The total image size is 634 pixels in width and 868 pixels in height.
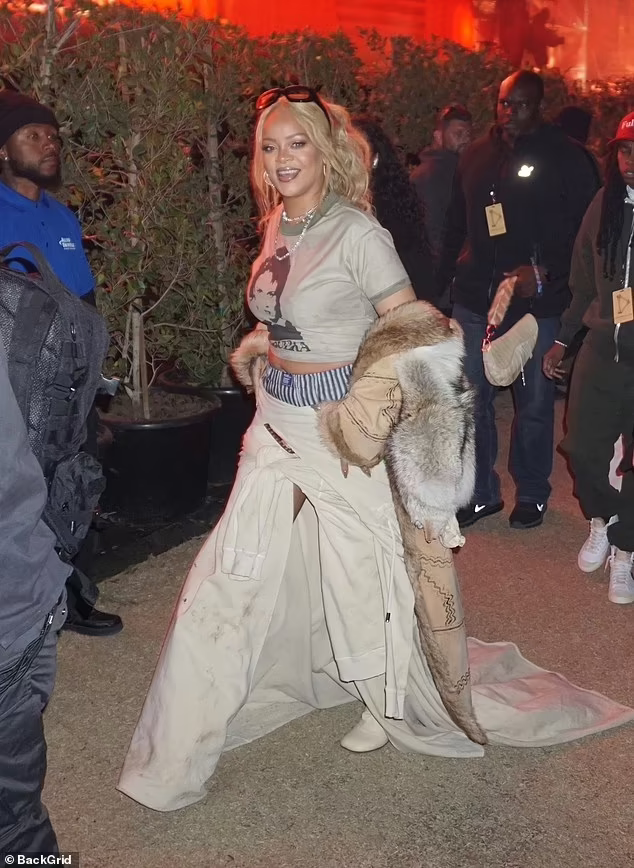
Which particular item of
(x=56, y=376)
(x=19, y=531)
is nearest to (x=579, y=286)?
(x=56, y=376)

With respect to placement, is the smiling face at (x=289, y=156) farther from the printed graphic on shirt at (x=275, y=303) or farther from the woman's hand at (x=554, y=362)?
the woman's hand at (x=554, y=362)

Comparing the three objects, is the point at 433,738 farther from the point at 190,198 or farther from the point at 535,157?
the point at 190,198

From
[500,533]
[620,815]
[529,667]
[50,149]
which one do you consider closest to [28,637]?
[620,815]

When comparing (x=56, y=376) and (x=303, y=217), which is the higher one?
(x=303, y=217)

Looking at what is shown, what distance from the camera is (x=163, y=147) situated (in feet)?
21.0

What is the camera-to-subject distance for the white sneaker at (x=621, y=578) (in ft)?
17.6

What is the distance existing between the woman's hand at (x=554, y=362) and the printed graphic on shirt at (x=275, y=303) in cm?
249

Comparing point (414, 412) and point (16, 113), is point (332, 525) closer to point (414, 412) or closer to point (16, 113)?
point (414, 412)

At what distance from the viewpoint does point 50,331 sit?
2.50 metres

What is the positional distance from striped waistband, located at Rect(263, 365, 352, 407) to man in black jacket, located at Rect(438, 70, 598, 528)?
295cm

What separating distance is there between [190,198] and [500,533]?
3012 millimetres

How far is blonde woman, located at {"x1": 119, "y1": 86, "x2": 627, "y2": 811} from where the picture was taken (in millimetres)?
3576

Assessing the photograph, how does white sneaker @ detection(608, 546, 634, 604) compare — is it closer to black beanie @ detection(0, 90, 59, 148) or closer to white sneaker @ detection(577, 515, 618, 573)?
white sneaker @ detection(577, 515, 618, 573)

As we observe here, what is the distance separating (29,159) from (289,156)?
5.08ft
